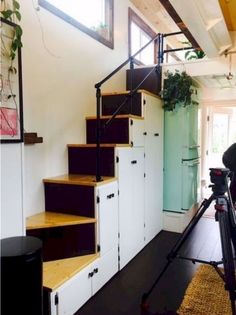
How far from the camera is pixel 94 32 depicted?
10.1 ft

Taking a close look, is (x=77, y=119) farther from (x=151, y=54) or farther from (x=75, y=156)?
(x=151, y=54)

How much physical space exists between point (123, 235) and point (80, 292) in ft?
2.44

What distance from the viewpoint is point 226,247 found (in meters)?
1.53

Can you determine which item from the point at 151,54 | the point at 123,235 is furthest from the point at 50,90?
the point at 151,54

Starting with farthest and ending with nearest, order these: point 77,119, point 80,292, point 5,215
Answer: point 77,119, point 80,292, point 5,215

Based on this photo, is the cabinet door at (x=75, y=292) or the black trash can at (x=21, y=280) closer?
the black trash can at (x=21, y=280)

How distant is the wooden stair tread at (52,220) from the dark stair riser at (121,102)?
1383 millimetres

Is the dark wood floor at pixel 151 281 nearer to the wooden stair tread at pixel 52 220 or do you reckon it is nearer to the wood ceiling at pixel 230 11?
the wooden stair tread at pixel 52 220

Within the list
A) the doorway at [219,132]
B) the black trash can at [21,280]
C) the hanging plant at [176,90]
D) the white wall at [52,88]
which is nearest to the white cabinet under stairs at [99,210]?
the white wall at [52,88]

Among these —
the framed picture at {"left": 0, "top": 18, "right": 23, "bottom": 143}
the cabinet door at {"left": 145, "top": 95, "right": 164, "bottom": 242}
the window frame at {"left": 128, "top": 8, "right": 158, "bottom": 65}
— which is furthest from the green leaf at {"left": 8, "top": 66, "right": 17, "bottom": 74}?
the window frame at {"left": 128, "top": 8, "right": 158, "bottom": 65}

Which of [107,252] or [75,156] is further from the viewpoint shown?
[75,156]

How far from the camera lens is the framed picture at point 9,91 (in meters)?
1.52

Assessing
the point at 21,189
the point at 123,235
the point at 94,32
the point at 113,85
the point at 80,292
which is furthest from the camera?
the point at 113,85

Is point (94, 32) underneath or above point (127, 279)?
above
